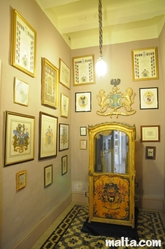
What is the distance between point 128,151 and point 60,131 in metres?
1.24

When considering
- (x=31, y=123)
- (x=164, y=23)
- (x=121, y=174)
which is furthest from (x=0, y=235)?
(x=164, y=23)

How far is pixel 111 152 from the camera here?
2.82 m

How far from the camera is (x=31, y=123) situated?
85.1 inches

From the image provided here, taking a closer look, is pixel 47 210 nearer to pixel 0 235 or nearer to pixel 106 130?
pixel 0 235

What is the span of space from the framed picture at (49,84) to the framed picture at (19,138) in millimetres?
467

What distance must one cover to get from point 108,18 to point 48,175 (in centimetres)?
283

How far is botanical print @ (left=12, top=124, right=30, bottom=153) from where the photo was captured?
1.86 meters

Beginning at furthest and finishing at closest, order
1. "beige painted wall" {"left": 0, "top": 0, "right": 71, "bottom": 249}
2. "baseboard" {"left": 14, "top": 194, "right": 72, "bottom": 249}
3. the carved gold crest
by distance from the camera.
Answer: the carved gold crest → "baseboard" {"left": 14, "top": 194, "right": 72, "bottom": 249} → "beige painted wall" {"left": 0, "top": 0, "right": 71, "bottom": 249}

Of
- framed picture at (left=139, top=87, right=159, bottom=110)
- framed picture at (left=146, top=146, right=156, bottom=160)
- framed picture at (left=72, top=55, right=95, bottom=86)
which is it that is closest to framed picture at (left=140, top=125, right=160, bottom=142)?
framed picture at (left=146, top=146, right=156, bottom=160)

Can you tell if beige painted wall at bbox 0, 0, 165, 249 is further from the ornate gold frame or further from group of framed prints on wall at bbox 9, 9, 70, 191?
the ornate gold frame

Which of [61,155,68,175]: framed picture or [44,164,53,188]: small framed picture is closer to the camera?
[44,164,53,188]: small framed picture

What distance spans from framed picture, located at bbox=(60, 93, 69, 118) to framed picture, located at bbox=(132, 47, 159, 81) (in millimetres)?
1439

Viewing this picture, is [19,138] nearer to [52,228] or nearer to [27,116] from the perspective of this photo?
[27,116]

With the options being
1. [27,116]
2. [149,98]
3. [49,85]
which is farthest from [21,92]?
[149,98]
